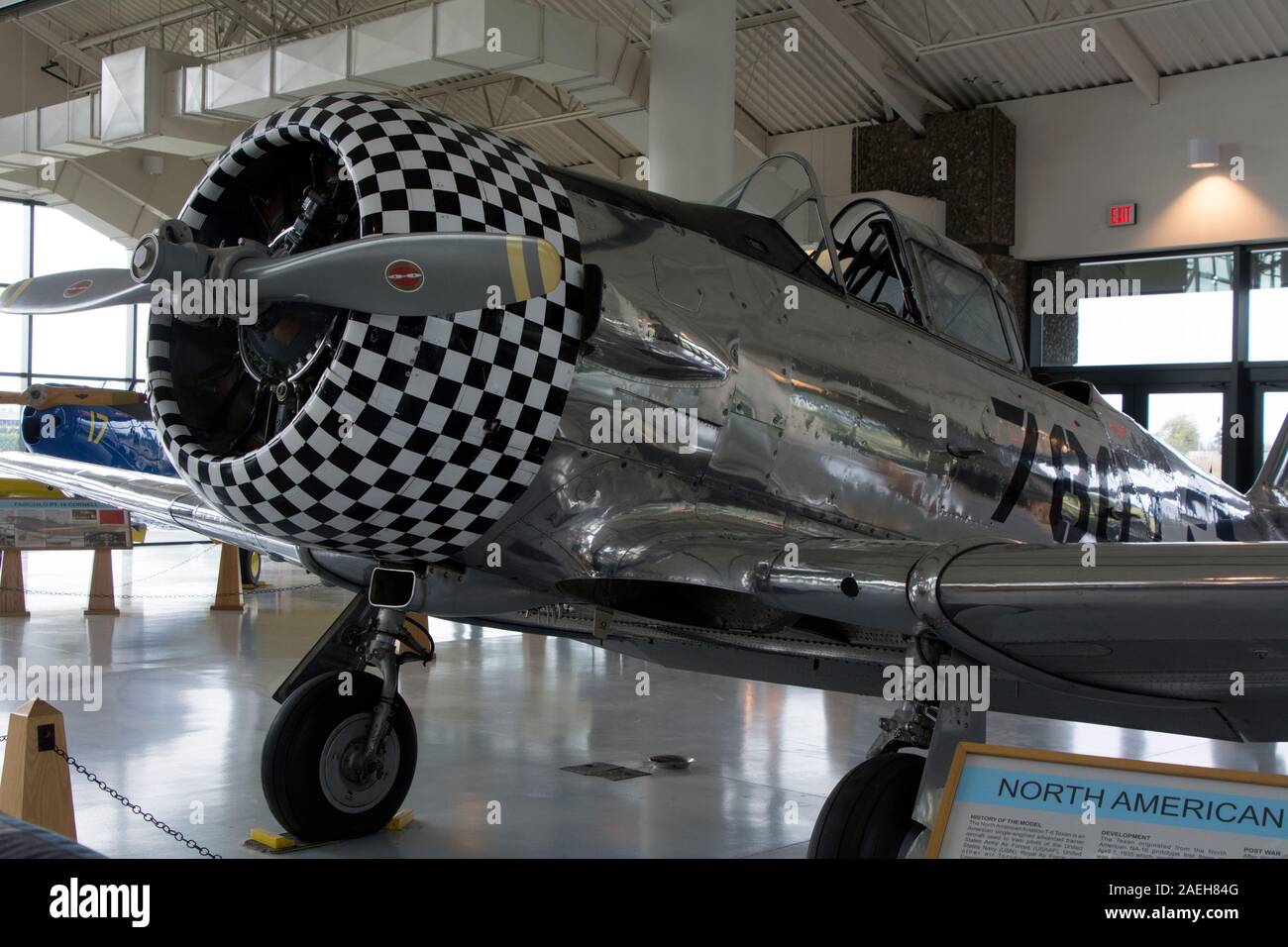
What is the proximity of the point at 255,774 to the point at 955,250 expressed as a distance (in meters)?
3.74

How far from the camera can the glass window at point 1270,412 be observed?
50.0 feet

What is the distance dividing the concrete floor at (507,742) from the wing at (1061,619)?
0.98m

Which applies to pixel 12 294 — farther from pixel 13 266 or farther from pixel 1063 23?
pixel 13 266

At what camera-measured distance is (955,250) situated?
16.4ft

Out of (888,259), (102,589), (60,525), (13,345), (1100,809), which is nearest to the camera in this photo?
(1100,809)

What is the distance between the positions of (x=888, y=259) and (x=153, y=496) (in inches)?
145

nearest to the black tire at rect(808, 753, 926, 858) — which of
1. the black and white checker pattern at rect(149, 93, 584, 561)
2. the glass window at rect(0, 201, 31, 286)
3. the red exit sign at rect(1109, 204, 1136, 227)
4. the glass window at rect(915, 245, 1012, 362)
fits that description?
the black and white checker pattern at rect(149, 93, 584, 561)

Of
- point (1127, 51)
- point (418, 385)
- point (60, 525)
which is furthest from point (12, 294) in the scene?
point (1127, 51)

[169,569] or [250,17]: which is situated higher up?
[250,17]

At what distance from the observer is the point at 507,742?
609 centimetres

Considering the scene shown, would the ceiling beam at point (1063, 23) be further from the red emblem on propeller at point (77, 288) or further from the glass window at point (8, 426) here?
the glass window at point (8, 426)

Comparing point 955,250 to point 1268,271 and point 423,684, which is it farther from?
point 1268,271

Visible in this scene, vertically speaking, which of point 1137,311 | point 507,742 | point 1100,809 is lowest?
point 507,742

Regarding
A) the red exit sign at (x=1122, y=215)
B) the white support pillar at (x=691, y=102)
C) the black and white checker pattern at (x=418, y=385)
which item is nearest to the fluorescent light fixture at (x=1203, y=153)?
the red exit sign at (x=1122, y=215)
